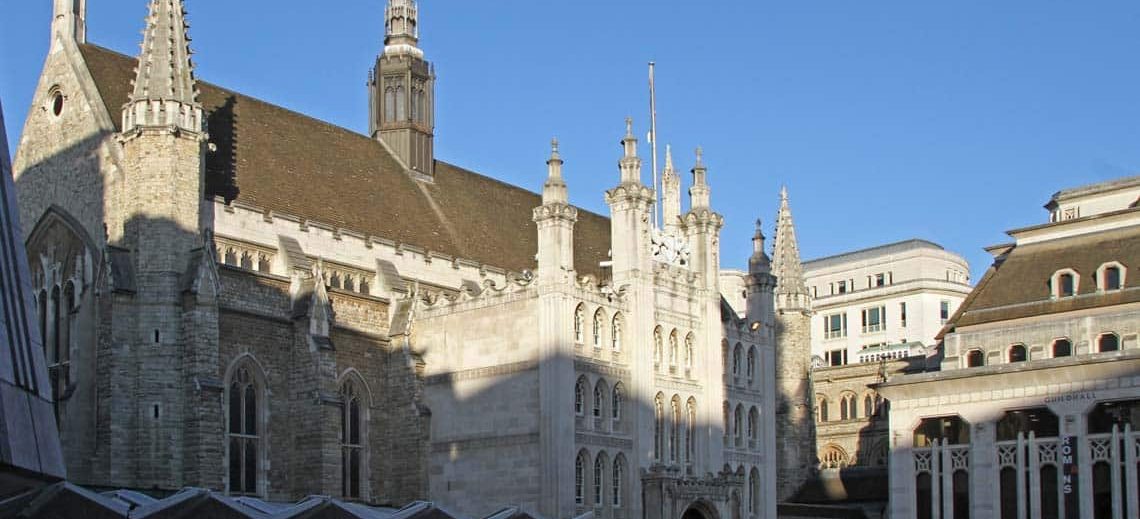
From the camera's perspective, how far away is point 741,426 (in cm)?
5938

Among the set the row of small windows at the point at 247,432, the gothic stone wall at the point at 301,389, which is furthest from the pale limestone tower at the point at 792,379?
the row of small windows at the point at 247,432

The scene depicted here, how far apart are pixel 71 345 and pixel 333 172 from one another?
14.5 m

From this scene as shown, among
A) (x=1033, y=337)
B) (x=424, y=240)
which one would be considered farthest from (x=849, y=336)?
(x=424, y=240)

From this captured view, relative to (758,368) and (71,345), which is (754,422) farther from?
(71,345)

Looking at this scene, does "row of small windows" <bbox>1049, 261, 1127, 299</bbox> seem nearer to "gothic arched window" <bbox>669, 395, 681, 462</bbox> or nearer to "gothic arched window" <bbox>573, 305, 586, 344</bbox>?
"gothic arched window" <bbox>669, 395, 681, 462</bbox>

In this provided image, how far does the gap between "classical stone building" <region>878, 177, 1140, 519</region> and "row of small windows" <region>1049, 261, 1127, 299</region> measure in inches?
2.0

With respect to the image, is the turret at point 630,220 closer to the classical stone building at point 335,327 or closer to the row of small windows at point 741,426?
the classical stone building at point 335,327

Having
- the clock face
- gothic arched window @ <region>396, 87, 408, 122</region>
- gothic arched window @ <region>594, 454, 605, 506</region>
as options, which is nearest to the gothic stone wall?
gothic arched window @ <region>594, 454, 605, 506</region>

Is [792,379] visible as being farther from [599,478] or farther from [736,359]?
[599,478]

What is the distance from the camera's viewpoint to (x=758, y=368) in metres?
61.1

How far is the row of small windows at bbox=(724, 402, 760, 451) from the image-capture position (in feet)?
193

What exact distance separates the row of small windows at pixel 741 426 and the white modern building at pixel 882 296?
39.8 m

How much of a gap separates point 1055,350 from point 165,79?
34.5 metres

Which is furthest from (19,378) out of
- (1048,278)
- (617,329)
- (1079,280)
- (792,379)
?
(792,379)
